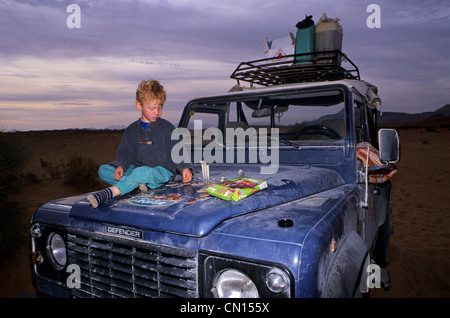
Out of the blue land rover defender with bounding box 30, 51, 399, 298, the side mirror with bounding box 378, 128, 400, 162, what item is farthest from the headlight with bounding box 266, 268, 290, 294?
the side mirror with bounding box 378, 128, 400, 162

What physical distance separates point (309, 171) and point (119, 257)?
5.64 ft

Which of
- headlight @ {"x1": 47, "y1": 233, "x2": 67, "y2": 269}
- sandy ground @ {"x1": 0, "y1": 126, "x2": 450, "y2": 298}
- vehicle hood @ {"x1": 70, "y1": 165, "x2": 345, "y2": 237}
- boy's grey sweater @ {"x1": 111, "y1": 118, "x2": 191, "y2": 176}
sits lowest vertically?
sandy ground @ {"x1": 0, "y1": 126, "x2": 450, "y2": 298}

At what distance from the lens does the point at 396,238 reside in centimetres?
572

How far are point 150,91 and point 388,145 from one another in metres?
1.98

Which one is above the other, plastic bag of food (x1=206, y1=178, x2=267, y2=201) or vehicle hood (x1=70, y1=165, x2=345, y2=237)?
plastic bag of food (x1=206, y1=178, x2=267, y2=201)

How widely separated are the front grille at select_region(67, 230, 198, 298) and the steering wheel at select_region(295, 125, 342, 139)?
2.00m

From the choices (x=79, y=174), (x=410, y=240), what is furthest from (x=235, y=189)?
(x=79, y=174)

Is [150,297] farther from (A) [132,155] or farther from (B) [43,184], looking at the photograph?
(B) [43,184]

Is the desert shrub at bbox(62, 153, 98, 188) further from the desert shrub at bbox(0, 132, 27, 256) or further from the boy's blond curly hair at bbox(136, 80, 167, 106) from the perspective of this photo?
the boy's blond curly hair at bbox(136, 80, 167, 106)

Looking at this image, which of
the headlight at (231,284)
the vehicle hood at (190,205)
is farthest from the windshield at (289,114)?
the headlight at (231,284)

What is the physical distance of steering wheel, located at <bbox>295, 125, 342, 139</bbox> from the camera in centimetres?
299

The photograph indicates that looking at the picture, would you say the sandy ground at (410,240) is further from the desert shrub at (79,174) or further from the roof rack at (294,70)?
the roof rack at (294,70)

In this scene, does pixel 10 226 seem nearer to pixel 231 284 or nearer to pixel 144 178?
pixel 144 178
